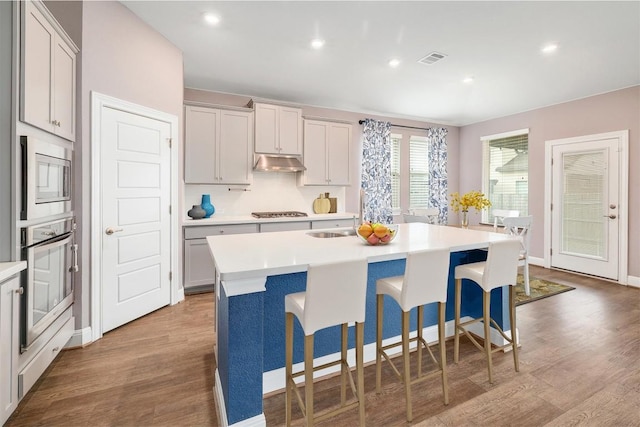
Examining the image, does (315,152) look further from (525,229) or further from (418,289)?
(418,289)

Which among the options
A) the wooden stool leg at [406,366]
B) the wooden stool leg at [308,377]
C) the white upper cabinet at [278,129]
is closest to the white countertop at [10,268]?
the wooden stool leg at [308,377]

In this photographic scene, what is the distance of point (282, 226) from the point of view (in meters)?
4.43

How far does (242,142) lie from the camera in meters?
4.44

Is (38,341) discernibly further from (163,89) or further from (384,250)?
(163,89)

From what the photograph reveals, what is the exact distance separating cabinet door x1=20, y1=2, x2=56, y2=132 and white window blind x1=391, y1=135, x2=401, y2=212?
5.13 m

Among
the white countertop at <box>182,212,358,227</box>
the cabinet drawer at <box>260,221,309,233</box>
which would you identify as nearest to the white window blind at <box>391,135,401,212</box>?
the white countertop at <box>182,212,358,227</box>

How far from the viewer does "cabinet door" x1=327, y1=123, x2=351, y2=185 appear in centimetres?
511

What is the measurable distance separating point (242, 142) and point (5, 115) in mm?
2807

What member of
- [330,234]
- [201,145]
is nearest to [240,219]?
[201,145]

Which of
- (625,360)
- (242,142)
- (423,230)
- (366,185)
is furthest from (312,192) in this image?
(625,360)

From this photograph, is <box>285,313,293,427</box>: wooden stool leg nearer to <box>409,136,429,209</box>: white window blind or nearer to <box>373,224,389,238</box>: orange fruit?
<box>373,224,389,238</box>: orange fruit

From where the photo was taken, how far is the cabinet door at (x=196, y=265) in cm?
390

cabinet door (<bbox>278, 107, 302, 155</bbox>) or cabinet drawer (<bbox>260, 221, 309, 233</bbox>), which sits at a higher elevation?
cabinet door (<bbox>278, 107, 302, 155</bbox>)

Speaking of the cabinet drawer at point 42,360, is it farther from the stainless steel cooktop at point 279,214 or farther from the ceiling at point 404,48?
the ceiling at point 404,48
